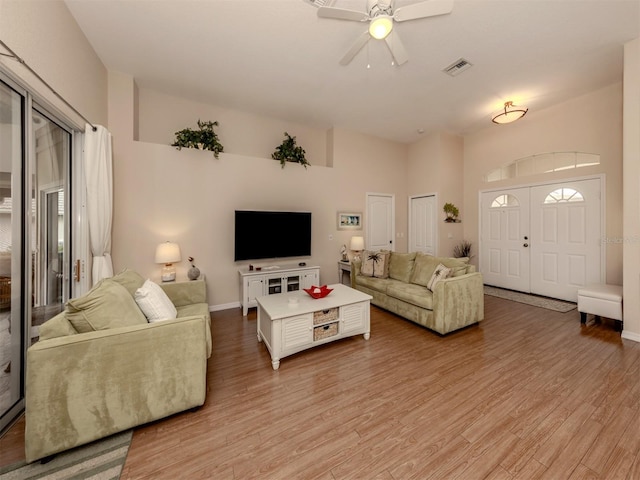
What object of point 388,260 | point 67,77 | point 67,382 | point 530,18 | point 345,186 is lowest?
point 67,382

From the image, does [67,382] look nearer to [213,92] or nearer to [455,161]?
[213,92]

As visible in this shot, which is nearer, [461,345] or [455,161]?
[461,345]

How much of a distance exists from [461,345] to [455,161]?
417 centimetres

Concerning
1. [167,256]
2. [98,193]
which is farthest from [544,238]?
[98,193]

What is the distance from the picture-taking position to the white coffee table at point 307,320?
231 cm

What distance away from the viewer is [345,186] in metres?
5.05

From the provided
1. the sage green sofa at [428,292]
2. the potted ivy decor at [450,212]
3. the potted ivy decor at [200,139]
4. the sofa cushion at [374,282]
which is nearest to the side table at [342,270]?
the sofa cushion at [374,282]

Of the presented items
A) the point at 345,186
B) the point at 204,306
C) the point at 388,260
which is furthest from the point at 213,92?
the point at 388,260

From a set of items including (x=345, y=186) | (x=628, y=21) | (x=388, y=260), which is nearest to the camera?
(x=628, y=21)

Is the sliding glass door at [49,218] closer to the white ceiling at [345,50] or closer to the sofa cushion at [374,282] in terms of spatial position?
the white ceiling at [345,50]

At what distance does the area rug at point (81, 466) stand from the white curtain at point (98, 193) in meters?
1.83

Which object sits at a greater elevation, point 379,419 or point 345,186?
point 345,186

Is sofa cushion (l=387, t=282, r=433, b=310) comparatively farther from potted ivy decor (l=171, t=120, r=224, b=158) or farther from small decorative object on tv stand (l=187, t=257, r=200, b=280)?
potted ivy decor (l=171, t=120, r=224, b=158)

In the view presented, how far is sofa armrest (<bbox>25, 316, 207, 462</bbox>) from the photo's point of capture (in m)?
1.33
